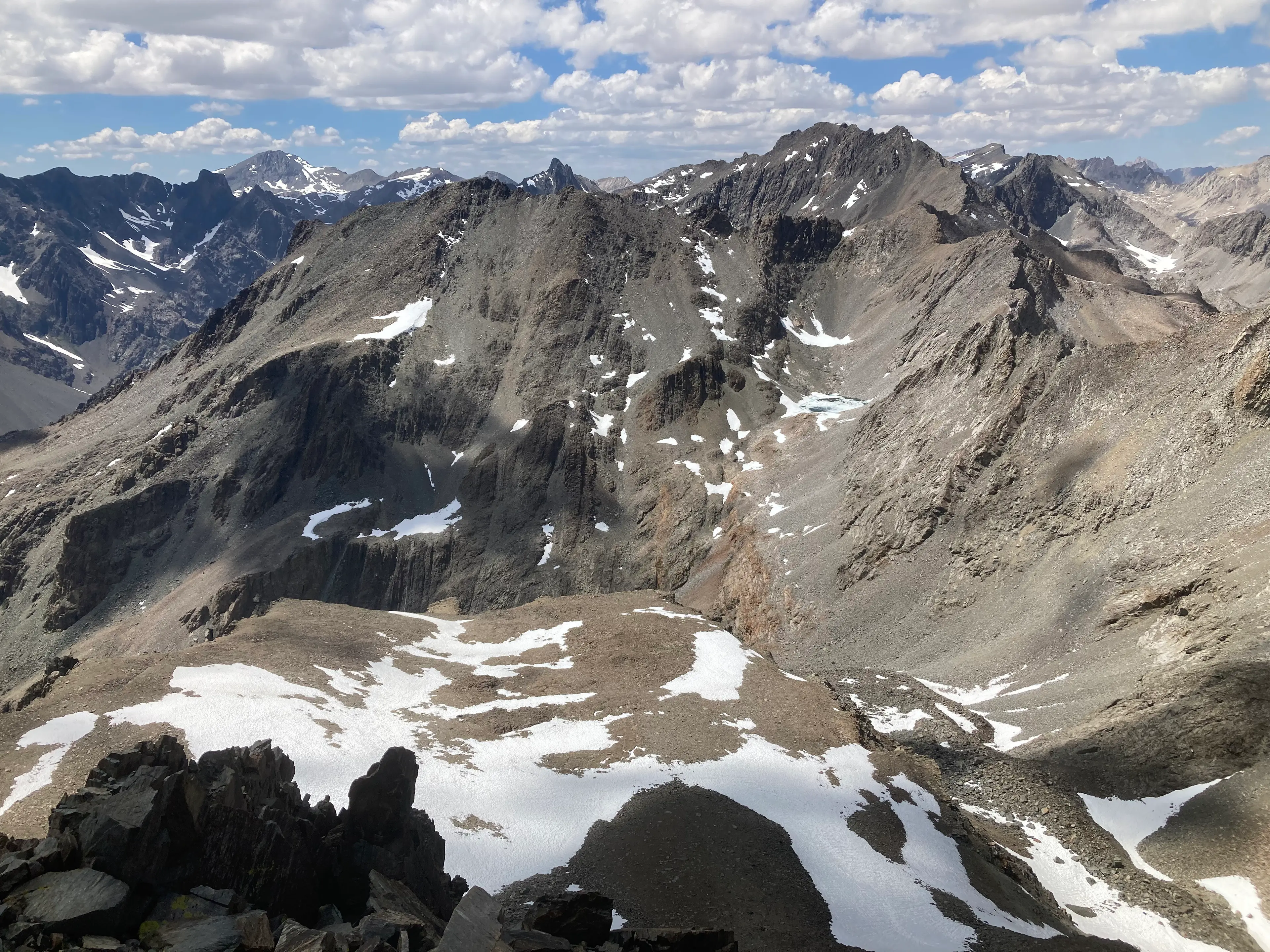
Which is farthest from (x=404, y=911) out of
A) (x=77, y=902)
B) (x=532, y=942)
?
(x=77, y=902)

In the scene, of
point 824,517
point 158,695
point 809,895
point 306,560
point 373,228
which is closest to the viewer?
point 809,895

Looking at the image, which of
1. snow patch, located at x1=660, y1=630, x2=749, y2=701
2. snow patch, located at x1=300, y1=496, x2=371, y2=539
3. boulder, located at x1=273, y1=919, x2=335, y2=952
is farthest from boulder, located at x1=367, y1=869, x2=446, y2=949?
snow patch, located at x1=300, y1=496, x2=371, y2=539

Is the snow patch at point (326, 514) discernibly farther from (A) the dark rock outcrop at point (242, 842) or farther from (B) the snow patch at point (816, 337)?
(A) the dark rock outcrop at point (242, 842)

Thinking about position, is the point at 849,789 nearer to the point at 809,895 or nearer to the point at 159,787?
the point at 809,895

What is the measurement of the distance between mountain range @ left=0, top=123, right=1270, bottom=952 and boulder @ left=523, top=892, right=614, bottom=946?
404 cm

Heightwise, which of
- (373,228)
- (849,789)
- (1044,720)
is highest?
(373,228)

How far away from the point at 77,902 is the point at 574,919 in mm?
9739

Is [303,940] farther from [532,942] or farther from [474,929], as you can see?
[532,942]

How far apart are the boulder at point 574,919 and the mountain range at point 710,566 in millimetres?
4037

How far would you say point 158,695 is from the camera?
35781mm

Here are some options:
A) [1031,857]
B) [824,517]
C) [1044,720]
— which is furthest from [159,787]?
[824,517]

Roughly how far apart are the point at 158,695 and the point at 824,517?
70.5 meters

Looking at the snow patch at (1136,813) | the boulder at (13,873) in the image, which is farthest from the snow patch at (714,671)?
the boulder at (13,873)

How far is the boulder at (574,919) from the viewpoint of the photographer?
781 inches
